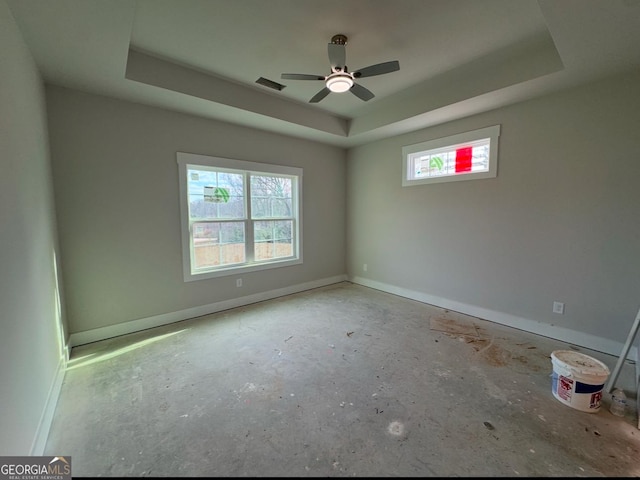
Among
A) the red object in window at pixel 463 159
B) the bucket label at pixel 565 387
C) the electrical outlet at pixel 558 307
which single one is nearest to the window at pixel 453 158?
the red object in window at pixel 463 159

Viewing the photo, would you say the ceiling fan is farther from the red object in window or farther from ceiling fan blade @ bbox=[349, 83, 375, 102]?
the red object in window

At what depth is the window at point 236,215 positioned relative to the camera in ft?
11.9

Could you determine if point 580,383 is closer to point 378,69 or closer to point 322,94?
point 378,69

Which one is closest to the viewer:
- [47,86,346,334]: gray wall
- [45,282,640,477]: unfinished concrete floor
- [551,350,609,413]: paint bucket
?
[45,282,640,477]: unfinished concrete floor

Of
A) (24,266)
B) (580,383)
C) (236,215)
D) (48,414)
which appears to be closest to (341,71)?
(236,215)

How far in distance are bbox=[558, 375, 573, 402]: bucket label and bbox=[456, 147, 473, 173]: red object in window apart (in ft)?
8.73

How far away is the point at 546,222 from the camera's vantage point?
3.06 meters

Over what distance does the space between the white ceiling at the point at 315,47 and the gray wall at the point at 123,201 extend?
0.26 meters

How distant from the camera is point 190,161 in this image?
3494mm

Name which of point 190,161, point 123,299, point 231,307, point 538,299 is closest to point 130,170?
point 190,161

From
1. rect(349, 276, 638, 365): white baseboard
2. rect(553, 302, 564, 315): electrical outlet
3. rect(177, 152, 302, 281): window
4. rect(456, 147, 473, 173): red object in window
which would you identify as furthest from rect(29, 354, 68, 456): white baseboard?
rect(456, 147, 473, 173): red object in window

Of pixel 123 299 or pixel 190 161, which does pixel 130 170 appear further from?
pixel 123 299

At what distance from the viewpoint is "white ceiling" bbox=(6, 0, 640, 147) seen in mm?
1917

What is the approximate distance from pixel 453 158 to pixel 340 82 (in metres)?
2.29
